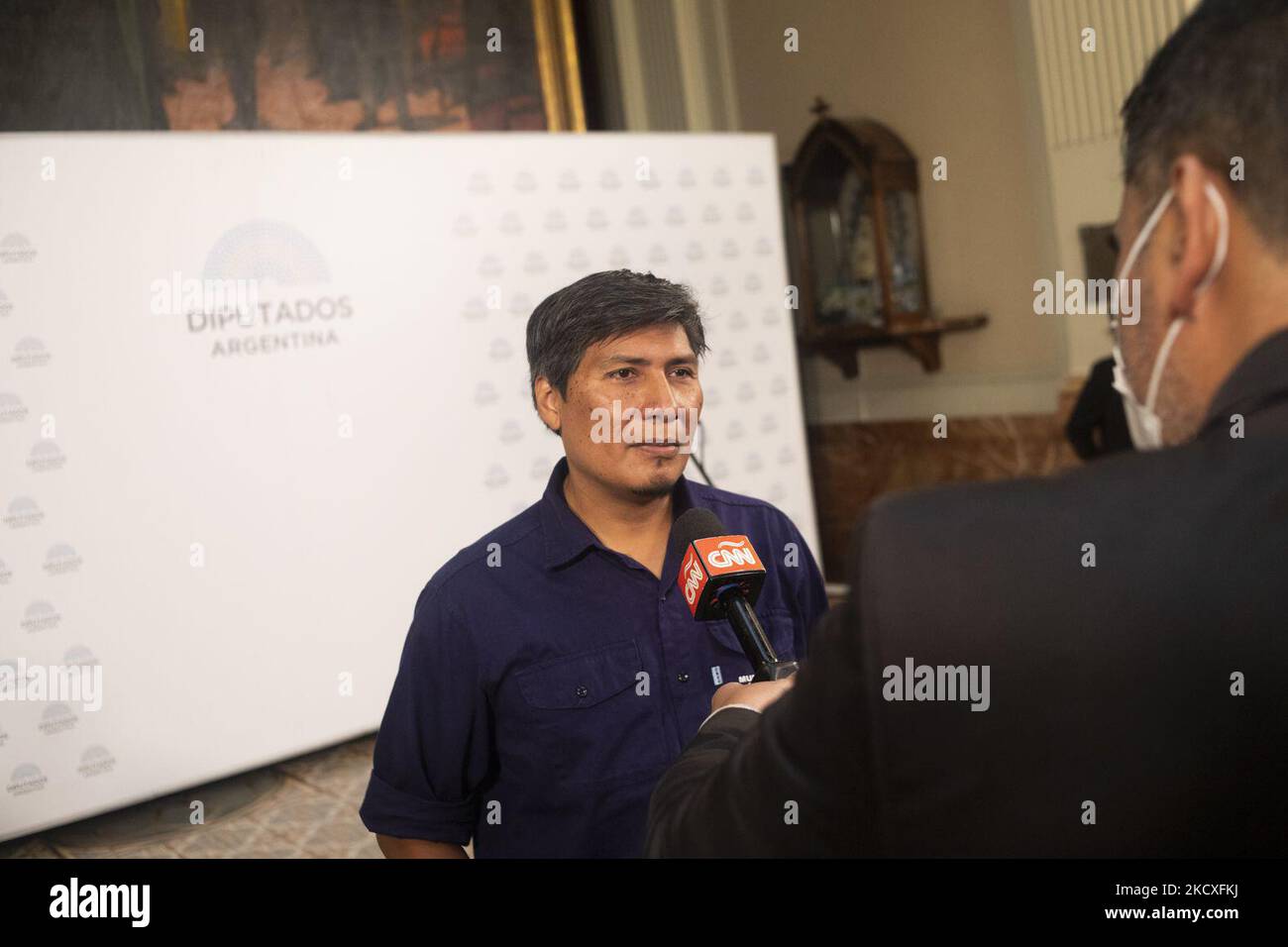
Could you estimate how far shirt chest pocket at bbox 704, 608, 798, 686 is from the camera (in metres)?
1.55

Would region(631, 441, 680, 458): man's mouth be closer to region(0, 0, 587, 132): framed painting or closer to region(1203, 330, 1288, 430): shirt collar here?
region(1203, 330, 1288, 430): shirt collar

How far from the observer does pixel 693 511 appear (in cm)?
150

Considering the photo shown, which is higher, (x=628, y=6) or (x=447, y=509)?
(x=628, y=6)

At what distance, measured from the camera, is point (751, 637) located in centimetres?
132

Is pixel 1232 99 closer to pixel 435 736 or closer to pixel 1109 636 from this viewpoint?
pixel 1109 636

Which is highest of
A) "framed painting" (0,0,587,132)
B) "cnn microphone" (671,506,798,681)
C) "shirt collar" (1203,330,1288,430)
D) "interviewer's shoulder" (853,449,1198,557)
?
"framed painting" (0,0,587,132)

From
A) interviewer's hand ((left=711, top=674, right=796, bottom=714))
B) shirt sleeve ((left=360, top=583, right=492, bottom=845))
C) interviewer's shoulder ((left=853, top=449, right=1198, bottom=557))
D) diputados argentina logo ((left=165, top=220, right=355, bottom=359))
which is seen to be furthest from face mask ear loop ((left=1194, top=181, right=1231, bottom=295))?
diputados argentina logo ((left=165, top=220, right=355, bottom=359))

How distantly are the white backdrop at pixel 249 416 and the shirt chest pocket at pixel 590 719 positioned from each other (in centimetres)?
150

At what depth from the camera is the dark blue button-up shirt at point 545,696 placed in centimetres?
149
